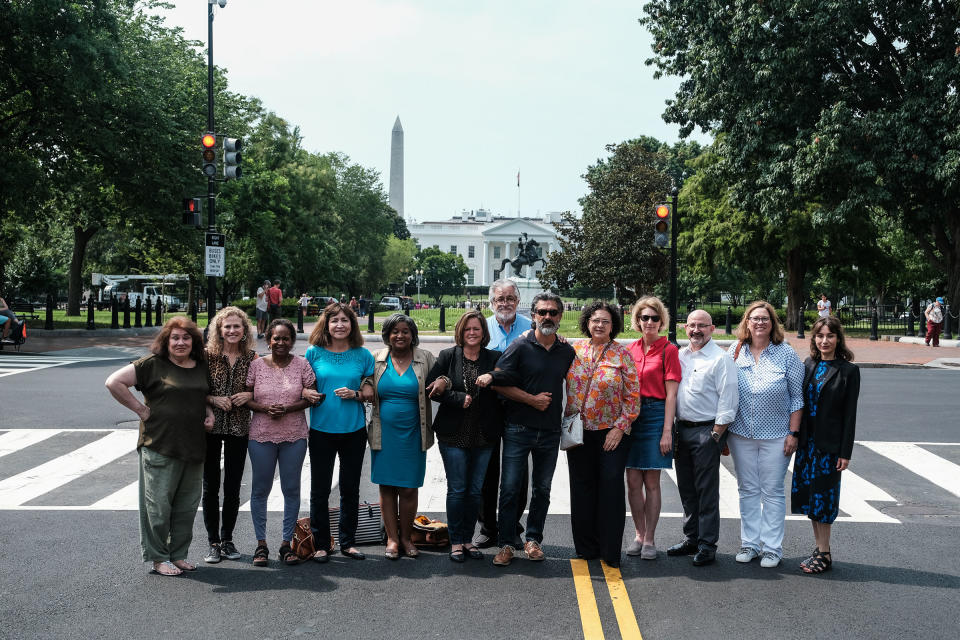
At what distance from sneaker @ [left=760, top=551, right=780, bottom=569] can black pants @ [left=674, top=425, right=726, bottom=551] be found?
322 millimetres

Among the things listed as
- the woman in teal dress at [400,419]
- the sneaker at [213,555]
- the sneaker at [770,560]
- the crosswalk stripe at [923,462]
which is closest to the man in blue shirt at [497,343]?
the woman in teal dress at [400,419]

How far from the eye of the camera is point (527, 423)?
5.69m

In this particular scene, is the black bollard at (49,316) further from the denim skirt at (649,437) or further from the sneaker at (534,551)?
the denim skirt at (649,437)

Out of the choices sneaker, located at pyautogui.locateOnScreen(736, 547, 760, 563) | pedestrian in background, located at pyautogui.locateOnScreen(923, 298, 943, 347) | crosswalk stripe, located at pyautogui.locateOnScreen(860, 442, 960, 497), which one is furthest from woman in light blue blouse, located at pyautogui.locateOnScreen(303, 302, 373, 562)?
pedestrian in background, located at pyautogui.locateOnScreen(923, 298, 943, 347)

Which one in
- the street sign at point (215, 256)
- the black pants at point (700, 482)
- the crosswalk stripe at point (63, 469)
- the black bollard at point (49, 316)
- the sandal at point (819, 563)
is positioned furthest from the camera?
the black bollard at point (49, 316)

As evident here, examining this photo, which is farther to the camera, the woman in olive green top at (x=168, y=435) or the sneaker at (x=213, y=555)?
the sneaker at (x=213, y=555)

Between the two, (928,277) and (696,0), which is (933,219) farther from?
(928,277)

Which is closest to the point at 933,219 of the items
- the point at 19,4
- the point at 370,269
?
the point at 19,4

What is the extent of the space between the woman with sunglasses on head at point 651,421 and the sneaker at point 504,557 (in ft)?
2.78

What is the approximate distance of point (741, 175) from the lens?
1240 inches

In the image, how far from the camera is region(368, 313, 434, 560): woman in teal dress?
577cm

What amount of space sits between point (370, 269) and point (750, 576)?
76.0 m

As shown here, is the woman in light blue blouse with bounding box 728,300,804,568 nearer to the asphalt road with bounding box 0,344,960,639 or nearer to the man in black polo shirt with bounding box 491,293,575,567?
the asphalt road with bounding box 0,344,960,639

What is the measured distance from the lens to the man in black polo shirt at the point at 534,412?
18.4ft
